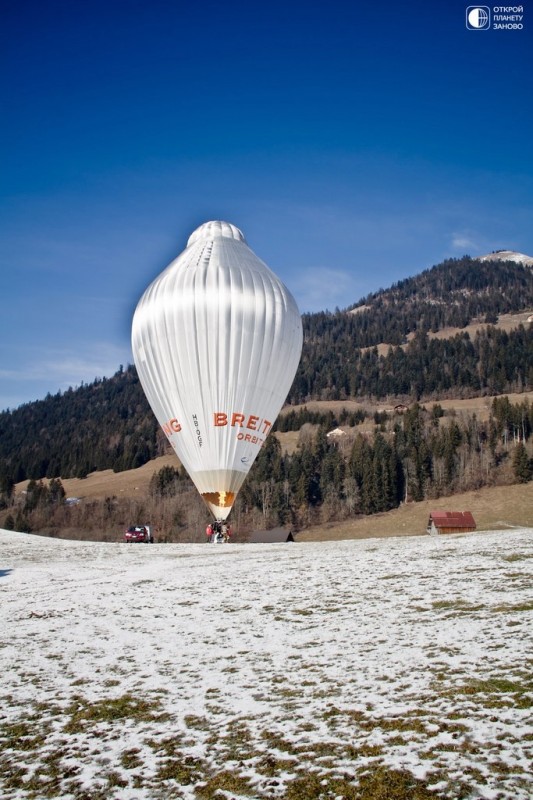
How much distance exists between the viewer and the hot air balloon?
118 ft

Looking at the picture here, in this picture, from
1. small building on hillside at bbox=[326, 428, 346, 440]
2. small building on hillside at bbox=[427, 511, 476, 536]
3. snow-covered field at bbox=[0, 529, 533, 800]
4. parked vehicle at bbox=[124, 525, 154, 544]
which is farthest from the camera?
small building on hillside at bbox=[326, 428, 346, 440]

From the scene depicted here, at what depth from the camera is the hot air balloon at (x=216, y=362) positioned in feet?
118

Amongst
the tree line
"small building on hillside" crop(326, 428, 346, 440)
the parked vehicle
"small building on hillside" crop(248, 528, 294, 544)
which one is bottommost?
"small building on hillside" crop(248, 528, 294, 544)

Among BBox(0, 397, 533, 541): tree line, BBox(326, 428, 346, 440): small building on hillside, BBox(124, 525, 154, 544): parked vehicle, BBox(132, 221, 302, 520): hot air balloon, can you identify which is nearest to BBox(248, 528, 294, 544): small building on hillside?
BBox(124, 525, 154, 544): parked vehicle

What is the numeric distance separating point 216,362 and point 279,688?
26952mm

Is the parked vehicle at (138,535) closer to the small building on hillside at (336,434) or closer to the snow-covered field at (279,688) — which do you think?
the snow-covered field at (279,688)

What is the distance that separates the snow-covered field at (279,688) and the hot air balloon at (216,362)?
16.0 meters

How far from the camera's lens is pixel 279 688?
9.98 m

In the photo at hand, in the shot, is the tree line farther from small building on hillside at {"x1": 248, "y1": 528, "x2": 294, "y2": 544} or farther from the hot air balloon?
the hot air balloon

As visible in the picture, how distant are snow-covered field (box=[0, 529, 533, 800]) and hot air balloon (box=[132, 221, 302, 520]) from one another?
16.0 metres

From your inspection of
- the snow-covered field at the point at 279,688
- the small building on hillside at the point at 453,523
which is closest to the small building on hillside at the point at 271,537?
the small building on hillside at the point at 453,523

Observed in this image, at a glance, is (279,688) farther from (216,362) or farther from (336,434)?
(336,434)

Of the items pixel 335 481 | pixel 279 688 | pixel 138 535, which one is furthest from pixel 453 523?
pixel 335 481

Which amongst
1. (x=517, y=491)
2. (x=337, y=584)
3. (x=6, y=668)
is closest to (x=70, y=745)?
(x=6, y=668)
